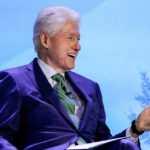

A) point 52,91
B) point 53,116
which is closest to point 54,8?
point 52,91

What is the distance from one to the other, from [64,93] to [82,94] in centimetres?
8

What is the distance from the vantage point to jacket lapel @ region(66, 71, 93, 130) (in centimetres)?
172

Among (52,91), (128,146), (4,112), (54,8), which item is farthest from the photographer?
(54,8)

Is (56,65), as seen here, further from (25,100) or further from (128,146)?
(128,146)

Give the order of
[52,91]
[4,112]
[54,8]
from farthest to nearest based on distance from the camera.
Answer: [54,8], [52,91], [4,112]

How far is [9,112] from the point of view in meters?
1.60

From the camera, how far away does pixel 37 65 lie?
1802 millimetres

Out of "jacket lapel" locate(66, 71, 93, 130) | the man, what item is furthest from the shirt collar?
"jacket lapel" locate(66, 71, 93, 130)

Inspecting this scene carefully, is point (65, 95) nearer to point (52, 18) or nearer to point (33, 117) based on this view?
point (33, 117)

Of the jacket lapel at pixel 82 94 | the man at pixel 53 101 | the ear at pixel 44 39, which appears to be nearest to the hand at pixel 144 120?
the man at pixel 53 101

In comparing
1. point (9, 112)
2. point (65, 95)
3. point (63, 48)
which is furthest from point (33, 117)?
point (63, 48)

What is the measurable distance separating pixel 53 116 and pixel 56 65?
0.27 meters

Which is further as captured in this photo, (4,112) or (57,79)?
(57,79)

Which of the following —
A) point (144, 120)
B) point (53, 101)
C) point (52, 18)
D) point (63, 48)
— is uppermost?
point (52, 18)
